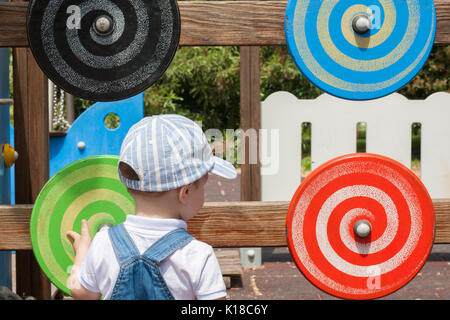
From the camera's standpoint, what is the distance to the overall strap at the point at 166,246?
137 cm

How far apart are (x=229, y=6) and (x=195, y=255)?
2.64ft

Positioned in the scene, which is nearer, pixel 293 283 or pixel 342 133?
pixel 293 283

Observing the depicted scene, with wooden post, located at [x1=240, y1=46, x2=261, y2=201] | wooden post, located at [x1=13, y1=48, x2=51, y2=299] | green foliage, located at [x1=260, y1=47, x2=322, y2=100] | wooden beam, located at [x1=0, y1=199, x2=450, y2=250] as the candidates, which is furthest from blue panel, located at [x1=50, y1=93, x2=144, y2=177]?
green foliage, located at [x1=260, y1=47, x2=322, y2=100]

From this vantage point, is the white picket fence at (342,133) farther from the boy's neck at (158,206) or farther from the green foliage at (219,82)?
the green foliage at (219,82)

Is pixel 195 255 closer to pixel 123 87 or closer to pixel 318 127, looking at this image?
pixel 123 87

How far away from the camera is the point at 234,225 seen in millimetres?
1952

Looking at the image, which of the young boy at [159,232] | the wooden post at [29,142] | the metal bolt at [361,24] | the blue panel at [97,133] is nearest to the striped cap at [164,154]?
the young boy at [159,232]

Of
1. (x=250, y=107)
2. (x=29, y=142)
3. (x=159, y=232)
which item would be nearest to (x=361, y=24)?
(x=159, y=232)

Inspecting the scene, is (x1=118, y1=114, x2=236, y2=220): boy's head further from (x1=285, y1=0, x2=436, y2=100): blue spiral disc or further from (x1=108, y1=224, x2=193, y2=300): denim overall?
(x1=285, y1=0, x2=436, y2=100): blue spiral disc

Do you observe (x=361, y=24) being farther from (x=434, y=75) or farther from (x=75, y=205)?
(x=434, y=75)

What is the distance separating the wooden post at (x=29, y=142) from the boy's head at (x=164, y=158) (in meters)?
0.79

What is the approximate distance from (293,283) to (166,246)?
101 inches

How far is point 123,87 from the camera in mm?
1789

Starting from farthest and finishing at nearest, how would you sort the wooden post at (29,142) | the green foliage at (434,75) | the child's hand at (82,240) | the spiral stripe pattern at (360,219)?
the green foliage at (434,75), the wooden post at (29,142), the spiral stripe pattern at (360,219), the child's hand at (82,240)
